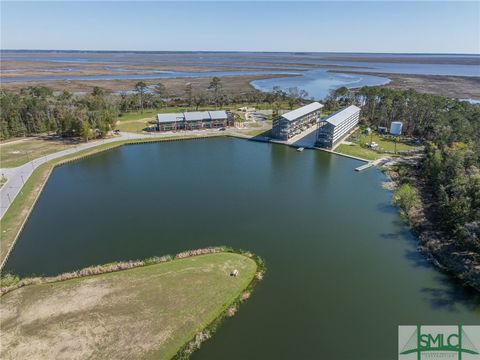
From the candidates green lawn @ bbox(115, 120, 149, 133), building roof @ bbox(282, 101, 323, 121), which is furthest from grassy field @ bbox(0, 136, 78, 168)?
building roof @ bbox(282, 101, 323, 121)

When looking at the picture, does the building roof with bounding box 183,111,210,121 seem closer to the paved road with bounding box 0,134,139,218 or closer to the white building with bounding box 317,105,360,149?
the paved road with bounding box 0,134,139,218

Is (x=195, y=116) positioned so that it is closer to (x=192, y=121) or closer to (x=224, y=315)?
(x=192, y=121)

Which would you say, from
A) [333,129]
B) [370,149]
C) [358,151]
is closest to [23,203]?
[333,129]

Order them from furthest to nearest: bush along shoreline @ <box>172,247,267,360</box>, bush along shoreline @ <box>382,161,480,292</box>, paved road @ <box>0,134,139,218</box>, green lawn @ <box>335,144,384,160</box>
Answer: green lawn @ <box>335,144,384,160</box> → paved road @ <box>0,134,139,218</box> → bush along shoreline @ <box>382,161,480,292</box> → bush along shoreline @ <box>172,247,267,360</box>

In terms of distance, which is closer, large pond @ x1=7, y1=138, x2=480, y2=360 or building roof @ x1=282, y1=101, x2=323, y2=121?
large pond @ x1=7, y1=138, x2=480, y2=360

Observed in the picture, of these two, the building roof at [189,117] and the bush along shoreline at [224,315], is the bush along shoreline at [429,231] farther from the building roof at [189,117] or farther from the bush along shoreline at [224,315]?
the building roof at [189,117]

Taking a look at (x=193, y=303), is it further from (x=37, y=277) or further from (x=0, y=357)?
(x=37, y=277)

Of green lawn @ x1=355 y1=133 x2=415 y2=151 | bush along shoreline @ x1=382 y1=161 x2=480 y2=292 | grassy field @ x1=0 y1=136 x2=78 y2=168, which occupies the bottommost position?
bush along shoreline @ x1=382 y1=161 x2=480 y2=292
